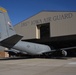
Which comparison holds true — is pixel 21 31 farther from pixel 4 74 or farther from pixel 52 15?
pixel 4 74

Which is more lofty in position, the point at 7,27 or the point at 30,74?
the point at 7,27

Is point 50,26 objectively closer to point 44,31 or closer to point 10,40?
point 44,31

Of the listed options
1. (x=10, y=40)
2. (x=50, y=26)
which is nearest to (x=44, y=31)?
(x=50, y=26)

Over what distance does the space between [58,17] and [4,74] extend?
32335 mm

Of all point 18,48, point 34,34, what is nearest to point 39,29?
point 34,34

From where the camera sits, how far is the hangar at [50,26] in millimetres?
43966

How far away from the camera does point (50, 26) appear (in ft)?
Result: 154

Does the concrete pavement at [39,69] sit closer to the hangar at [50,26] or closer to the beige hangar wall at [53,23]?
the beige hangar wall at [53,23]

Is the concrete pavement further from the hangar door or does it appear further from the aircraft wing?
the hangar door

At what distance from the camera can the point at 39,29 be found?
51250 millimetres

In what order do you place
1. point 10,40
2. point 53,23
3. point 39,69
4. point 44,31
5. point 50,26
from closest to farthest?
point 39,69, point 10,40, point 53,23, point 50,26, point 44,31

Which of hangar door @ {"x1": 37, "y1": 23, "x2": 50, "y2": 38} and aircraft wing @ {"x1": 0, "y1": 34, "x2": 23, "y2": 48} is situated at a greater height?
hangar door @ {"x1": 37, "y1": 23, "x2": 50, "y2": 38}

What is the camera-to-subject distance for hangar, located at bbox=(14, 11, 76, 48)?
4397 cm

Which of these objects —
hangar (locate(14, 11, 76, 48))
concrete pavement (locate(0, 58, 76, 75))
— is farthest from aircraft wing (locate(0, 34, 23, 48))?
hangar (locate(14, 11, 76, 48))
